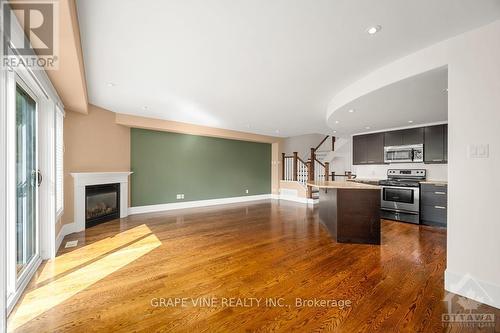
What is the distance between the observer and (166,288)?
2.05 m

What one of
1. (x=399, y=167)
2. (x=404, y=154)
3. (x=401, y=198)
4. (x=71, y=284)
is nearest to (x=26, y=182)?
(x=71, y=284)

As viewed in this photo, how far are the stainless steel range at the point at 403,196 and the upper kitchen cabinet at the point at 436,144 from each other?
1.43 feet

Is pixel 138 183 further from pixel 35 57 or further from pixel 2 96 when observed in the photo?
pixel 2 96

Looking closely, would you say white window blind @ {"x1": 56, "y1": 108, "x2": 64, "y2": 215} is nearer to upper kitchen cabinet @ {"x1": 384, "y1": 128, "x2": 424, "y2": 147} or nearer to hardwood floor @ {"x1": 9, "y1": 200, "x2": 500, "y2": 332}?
hardwood floor @ {"x1": 9, "y1": 200, "x2": 500, "y2": 332}

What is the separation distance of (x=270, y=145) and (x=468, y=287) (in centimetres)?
682

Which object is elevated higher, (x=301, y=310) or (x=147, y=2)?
(x=147, y=2)

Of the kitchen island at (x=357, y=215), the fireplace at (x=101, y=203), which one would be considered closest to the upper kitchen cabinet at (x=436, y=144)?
the kitchen island at (x=357, y=215)

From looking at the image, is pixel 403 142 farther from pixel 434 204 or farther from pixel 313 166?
pixel 313 166

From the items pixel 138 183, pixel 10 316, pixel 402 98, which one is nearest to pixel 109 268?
pixel 10 316

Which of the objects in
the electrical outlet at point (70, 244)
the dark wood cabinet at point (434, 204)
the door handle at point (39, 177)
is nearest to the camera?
the door handle at point (39, 177)

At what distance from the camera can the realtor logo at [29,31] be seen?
1.41m

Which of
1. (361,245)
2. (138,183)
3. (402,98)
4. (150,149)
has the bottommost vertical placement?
(361,245)

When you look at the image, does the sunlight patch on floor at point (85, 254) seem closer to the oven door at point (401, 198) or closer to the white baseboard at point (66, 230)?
the white baseboard at point (66, 230)

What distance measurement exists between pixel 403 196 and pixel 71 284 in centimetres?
585
